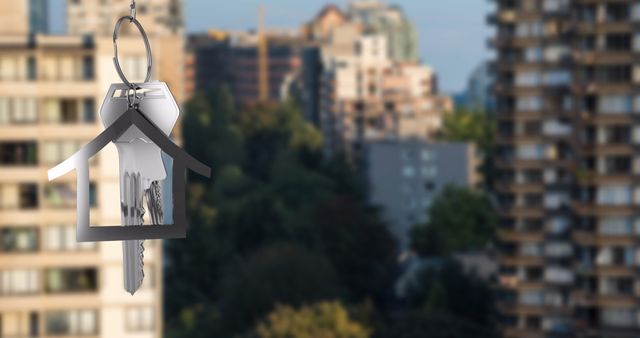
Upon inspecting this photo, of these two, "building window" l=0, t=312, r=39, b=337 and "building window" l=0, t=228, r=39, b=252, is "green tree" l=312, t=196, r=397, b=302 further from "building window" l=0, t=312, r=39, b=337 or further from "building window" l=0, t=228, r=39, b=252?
"building window" l=0, t=312, r=39, b=337

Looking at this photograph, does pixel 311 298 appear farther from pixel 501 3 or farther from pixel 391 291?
pixel 391 291

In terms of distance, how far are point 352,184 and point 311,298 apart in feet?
178

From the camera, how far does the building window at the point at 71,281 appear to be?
63.0 meters

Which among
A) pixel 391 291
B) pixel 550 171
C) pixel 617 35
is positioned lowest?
pixel 391 291

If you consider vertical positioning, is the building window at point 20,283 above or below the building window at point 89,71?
below

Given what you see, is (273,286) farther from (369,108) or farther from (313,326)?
(369,108)

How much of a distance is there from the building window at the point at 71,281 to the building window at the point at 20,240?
101 cm

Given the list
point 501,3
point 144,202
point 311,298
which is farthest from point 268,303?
point 144,202

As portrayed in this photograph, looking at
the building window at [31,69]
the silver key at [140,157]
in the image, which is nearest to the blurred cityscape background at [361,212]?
the building window at [31,69]

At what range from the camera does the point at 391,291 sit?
132375 millimetres

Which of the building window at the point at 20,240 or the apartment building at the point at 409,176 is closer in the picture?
the building window at the point at 20,240

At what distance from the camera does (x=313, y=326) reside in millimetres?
93375

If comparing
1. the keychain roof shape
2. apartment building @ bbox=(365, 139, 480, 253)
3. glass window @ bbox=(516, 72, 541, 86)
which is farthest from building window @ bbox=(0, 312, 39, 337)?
apartment building @ bbox=(365, 139, 480, 253)

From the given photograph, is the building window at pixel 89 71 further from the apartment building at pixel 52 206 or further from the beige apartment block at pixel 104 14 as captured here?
the beige apartment block at pixel 104 14
